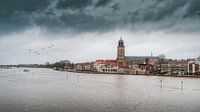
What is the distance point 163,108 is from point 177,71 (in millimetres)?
139960

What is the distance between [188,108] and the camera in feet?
104

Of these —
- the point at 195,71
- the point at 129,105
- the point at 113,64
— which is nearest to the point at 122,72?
the point at 113,64

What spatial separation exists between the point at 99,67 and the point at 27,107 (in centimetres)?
16055

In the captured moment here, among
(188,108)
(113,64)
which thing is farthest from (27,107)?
(113,64)

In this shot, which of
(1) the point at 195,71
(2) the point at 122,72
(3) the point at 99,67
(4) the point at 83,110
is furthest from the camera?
(3) the point at 99,67

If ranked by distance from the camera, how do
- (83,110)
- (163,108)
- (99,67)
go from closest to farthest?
(83,110) < (163,108) < (99,67)

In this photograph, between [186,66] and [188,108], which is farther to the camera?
[186,66]

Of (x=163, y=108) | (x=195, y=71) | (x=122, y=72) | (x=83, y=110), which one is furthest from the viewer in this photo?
(x=122, y=72)

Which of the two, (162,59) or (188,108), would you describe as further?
(162,59)

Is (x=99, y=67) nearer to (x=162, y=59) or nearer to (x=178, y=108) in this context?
(x=162, y=59)

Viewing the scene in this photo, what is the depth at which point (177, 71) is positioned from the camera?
167 m

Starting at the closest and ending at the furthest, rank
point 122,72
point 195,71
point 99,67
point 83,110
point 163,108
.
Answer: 1. point 83,110
2. point 163,108
3. point 195,71
4. point 122,72
5. point 99,67

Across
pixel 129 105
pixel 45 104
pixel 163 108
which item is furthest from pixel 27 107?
pixel 163 108

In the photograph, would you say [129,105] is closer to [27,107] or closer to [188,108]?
[188,108]
